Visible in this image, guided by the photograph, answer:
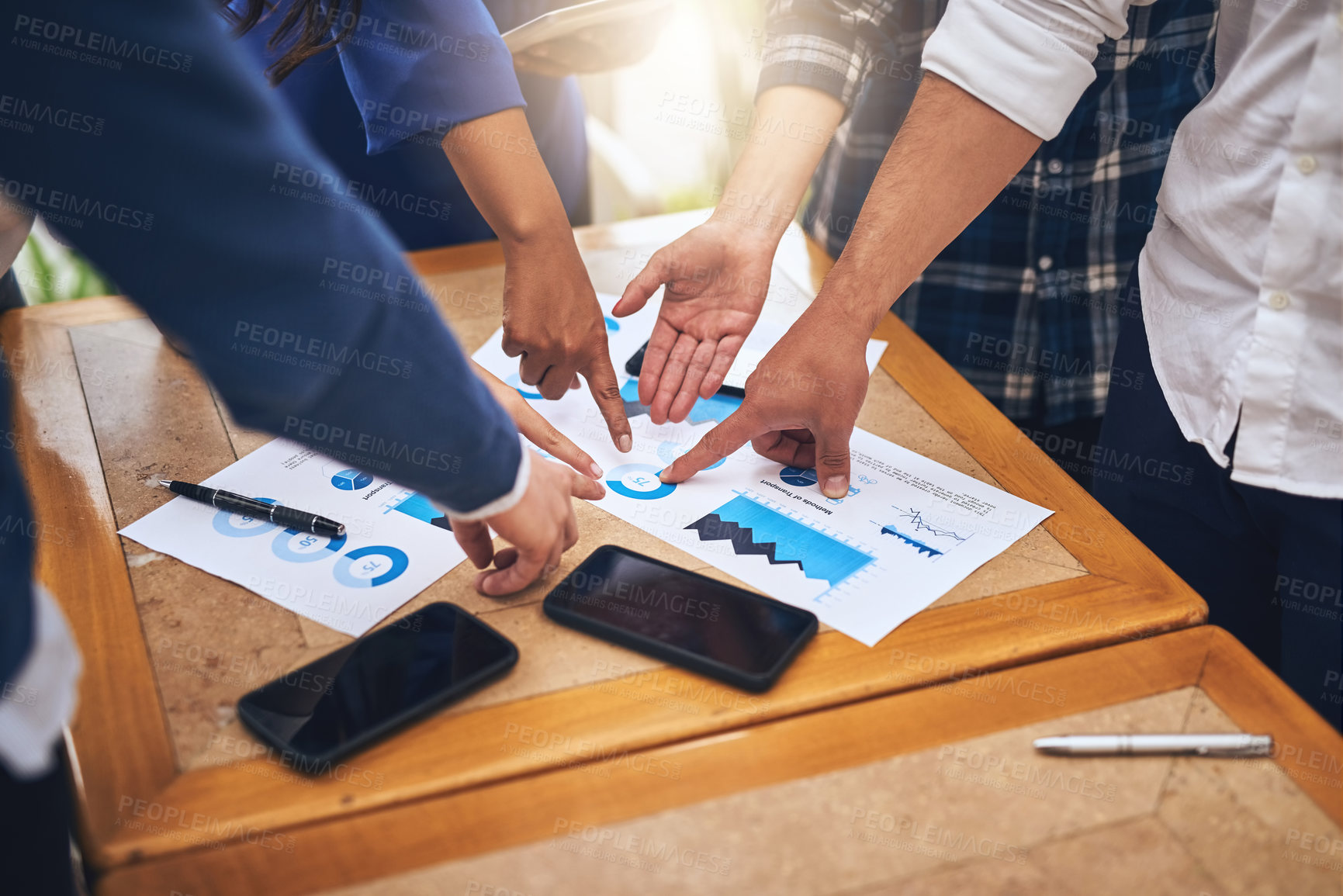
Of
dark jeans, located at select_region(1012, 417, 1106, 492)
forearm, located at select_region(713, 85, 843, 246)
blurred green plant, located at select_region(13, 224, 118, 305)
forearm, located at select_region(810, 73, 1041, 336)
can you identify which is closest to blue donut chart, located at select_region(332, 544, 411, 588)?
forearm, located at select_region(810, 73, 1041, 336)

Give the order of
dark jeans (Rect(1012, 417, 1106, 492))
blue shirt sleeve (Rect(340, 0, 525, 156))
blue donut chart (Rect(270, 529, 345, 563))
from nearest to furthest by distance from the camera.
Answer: blue donut chart (Rect(270, 529, 345, 563)) < blue shirt sleeve (Rect(340, 0, 525, 156)) < dark jeans (Rect(1012, 417, 1106, 492))

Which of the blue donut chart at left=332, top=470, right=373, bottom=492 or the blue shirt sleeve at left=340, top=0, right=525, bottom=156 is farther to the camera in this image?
the blue shirt sleeve at left=340, top=0, right=525, bottom=156

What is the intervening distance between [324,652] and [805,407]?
0.48 metres

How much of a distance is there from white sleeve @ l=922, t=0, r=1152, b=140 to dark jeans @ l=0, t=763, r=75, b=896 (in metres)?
0.92

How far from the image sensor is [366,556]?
2.56 feet

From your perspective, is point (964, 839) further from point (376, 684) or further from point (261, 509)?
point (261, 509)

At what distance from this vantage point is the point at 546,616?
714mm

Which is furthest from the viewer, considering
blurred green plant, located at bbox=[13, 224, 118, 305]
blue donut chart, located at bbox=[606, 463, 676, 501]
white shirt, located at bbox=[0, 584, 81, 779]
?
blurred green plant, located at bbox=[13, 224, 118, 305]

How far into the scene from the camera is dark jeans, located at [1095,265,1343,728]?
755 millimetres

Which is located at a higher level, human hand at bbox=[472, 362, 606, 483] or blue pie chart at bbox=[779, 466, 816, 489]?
blue pie chart at bbox=[779, 466, 816, 489]

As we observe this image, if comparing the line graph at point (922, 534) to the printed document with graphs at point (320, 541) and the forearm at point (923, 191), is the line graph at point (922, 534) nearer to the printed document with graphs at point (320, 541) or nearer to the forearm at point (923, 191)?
the forearm at point (923, 191)

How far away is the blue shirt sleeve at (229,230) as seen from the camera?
1.41 feet

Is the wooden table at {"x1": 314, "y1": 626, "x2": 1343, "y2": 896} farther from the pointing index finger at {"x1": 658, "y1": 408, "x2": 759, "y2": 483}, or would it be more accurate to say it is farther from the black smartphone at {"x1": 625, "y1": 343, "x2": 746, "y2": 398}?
the black smartphone at {"x1": 625, "y1": 343, "x2": 746, "y2": 398}

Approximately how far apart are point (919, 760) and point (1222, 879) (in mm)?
181
